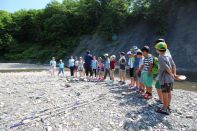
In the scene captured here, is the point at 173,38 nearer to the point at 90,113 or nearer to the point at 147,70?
the point at 147,70

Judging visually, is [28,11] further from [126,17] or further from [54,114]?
[54,114]

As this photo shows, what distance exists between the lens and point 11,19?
245 ft

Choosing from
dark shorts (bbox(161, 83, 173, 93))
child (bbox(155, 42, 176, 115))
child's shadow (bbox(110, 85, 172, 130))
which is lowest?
child's shadow (bbox(110, 85, 172, 130))

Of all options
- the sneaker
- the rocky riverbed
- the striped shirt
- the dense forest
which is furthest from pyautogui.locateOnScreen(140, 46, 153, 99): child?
the dense forest

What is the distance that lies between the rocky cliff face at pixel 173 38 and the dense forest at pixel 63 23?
4.29ft

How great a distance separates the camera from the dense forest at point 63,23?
164ft

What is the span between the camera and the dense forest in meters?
49.9

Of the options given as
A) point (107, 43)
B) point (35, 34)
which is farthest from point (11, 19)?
point (107, 43)

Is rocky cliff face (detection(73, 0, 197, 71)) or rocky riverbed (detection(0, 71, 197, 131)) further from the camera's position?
rocky cliff face (detection(73, 0, 197, 71))

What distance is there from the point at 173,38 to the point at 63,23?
2667cm

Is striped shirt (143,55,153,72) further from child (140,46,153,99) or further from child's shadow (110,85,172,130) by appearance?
child's shadow (110,85,172,130)

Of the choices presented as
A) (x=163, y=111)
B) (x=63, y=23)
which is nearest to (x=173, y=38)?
(x=63, y=23)

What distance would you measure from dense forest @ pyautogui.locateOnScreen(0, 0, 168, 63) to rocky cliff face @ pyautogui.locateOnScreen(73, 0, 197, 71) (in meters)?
1.31

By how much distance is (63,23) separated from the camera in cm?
6294
